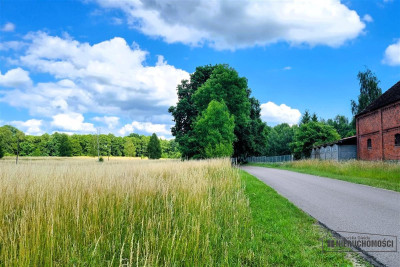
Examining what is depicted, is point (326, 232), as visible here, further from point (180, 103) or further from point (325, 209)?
point (180, 103)

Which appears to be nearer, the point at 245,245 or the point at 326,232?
the point at 245,245

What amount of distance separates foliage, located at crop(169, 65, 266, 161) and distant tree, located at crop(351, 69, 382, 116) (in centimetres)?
2421

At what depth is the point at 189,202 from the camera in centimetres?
554

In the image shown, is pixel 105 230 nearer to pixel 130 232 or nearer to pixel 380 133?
pixel 130 232

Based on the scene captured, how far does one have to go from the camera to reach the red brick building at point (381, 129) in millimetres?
28438

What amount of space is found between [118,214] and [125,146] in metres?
109

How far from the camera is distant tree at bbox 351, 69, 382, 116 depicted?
176ft

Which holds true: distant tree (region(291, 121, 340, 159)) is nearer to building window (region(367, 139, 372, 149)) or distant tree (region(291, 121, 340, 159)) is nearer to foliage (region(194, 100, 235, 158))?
building window (region(367, 139, 372, 149))

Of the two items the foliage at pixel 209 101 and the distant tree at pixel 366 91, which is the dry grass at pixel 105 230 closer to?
the foliage at pixel 209 101

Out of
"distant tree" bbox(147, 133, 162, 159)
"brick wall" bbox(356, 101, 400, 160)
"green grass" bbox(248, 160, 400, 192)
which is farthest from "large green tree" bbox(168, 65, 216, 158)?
"distant tree" bbox(147, 133, 162, 159)

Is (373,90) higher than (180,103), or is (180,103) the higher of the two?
(373,90)

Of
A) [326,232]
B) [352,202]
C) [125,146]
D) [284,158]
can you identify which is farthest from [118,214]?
[125,146]

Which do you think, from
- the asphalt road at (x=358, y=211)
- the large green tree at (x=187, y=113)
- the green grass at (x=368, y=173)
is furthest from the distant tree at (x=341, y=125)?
the asphalt road at (x=358, y=211)

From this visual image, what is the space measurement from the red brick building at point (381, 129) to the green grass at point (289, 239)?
27.3 meters
